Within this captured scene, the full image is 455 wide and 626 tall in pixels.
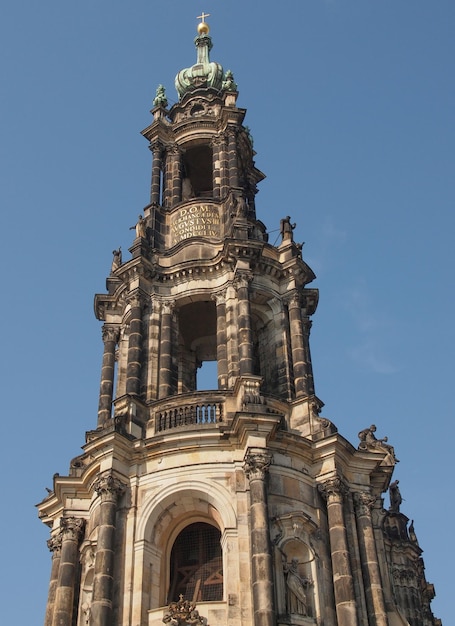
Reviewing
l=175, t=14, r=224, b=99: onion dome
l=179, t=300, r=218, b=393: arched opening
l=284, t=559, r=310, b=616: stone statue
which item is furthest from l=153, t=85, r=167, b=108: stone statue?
l=284, t=559, r=310, b=616: stone statue

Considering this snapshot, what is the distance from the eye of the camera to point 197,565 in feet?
82.6

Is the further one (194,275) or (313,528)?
(194,275)

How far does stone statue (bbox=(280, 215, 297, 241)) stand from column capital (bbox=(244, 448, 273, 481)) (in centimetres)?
1008

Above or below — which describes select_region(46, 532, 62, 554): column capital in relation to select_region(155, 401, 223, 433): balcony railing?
below

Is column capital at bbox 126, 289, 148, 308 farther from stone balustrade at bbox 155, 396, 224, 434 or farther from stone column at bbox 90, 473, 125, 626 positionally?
stone column at bbox 90, 473, 125, 626

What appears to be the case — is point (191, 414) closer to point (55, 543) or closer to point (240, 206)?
point (55, 543)

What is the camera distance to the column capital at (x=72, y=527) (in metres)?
25.9

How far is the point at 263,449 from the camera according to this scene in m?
24.0

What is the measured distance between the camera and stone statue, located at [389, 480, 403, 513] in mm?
36969

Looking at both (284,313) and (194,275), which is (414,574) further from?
(194,275)

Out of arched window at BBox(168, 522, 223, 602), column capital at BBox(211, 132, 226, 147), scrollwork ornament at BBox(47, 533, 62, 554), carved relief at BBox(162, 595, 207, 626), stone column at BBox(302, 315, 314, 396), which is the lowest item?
carved relief at BBox(162, 595, 207, 626)

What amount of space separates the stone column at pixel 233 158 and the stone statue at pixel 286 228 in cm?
216

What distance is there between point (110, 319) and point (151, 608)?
37.0 ft

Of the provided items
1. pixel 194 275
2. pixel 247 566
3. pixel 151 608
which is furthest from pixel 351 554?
pixel 194 275
